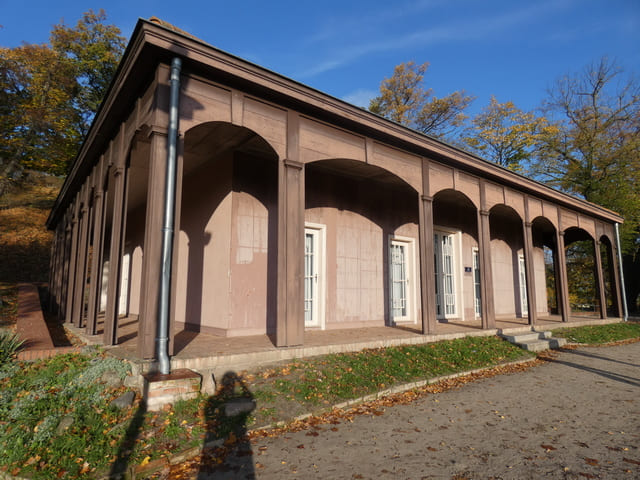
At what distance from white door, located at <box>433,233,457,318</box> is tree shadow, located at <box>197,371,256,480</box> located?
25.8ft

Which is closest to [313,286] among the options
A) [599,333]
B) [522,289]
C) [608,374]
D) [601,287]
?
[608,374]

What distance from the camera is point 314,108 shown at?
20.3ft

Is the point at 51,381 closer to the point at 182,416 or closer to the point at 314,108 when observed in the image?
the point at 182,416

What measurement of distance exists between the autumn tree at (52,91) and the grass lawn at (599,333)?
24.1 meters

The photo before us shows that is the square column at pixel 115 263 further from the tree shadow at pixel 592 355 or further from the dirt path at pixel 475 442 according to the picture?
the tree shadow at pixel 592 355

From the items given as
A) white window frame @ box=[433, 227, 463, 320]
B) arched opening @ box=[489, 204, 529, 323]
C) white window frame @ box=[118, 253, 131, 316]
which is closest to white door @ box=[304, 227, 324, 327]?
white window frame @ box=[433, 227, 463, 320]

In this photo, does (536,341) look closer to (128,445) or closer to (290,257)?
(290,257)

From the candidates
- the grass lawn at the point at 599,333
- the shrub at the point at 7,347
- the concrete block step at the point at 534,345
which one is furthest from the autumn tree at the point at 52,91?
the grass lawn at the point at 599,333

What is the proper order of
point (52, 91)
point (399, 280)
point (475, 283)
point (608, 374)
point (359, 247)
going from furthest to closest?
1. point (52, 91)
2. point (475, 283)
3. point (399, 280)
4. point (359, 247)
5. point (608, 374)

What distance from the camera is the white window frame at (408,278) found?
9.68m

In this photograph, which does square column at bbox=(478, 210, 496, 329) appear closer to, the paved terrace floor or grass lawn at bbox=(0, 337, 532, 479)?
the paved terrace floor

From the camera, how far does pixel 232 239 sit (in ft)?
23.5

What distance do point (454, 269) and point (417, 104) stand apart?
15469 mm

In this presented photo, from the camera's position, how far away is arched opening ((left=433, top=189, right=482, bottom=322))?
11078 mm
